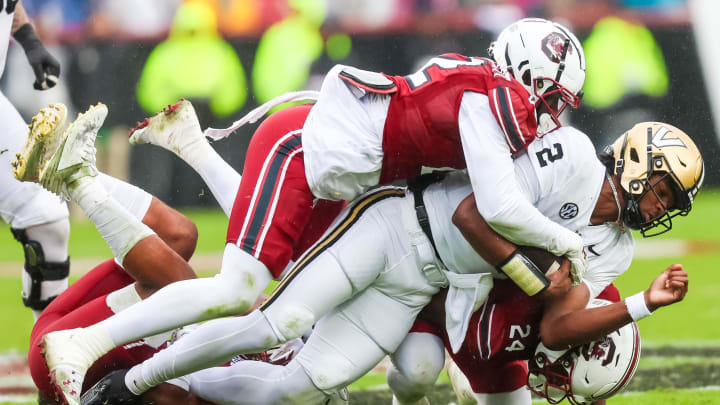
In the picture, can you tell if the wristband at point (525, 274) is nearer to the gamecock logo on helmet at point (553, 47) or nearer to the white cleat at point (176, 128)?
the gamecock logo on helmet at point (553, 47)

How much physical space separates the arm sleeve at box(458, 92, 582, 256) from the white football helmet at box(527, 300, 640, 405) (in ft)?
1.09

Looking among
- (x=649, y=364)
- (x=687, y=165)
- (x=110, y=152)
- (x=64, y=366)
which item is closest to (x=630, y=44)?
(x=110, y=152)

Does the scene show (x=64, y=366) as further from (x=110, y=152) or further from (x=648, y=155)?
(x=110, y=152)

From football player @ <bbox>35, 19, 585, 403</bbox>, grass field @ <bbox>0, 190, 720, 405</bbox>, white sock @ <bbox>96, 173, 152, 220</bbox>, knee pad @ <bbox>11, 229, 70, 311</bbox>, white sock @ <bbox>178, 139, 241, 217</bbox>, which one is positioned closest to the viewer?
football player @ <bbox>35, 19, 585, 403</bbox>

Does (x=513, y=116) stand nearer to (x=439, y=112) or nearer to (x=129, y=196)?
(x=439, y=112)

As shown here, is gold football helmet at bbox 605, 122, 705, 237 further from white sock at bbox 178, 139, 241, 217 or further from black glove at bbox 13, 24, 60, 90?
black glove at bbox 13, 24, 60, 90

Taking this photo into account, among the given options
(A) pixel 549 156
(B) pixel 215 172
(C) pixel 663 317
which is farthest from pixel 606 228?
(C) pixel 663 317

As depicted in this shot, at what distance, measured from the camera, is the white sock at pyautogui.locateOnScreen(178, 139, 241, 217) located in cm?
403

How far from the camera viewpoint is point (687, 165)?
3.39 meters

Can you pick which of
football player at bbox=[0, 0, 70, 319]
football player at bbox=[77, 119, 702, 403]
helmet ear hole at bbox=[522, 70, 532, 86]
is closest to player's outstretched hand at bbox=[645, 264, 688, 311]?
football player at bbox=[77, 119, 702, 403]

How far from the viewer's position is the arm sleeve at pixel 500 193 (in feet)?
10.4

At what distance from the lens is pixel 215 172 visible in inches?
160

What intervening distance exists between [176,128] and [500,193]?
152 centimetres

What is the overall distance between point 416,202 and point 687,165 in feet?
2.98
